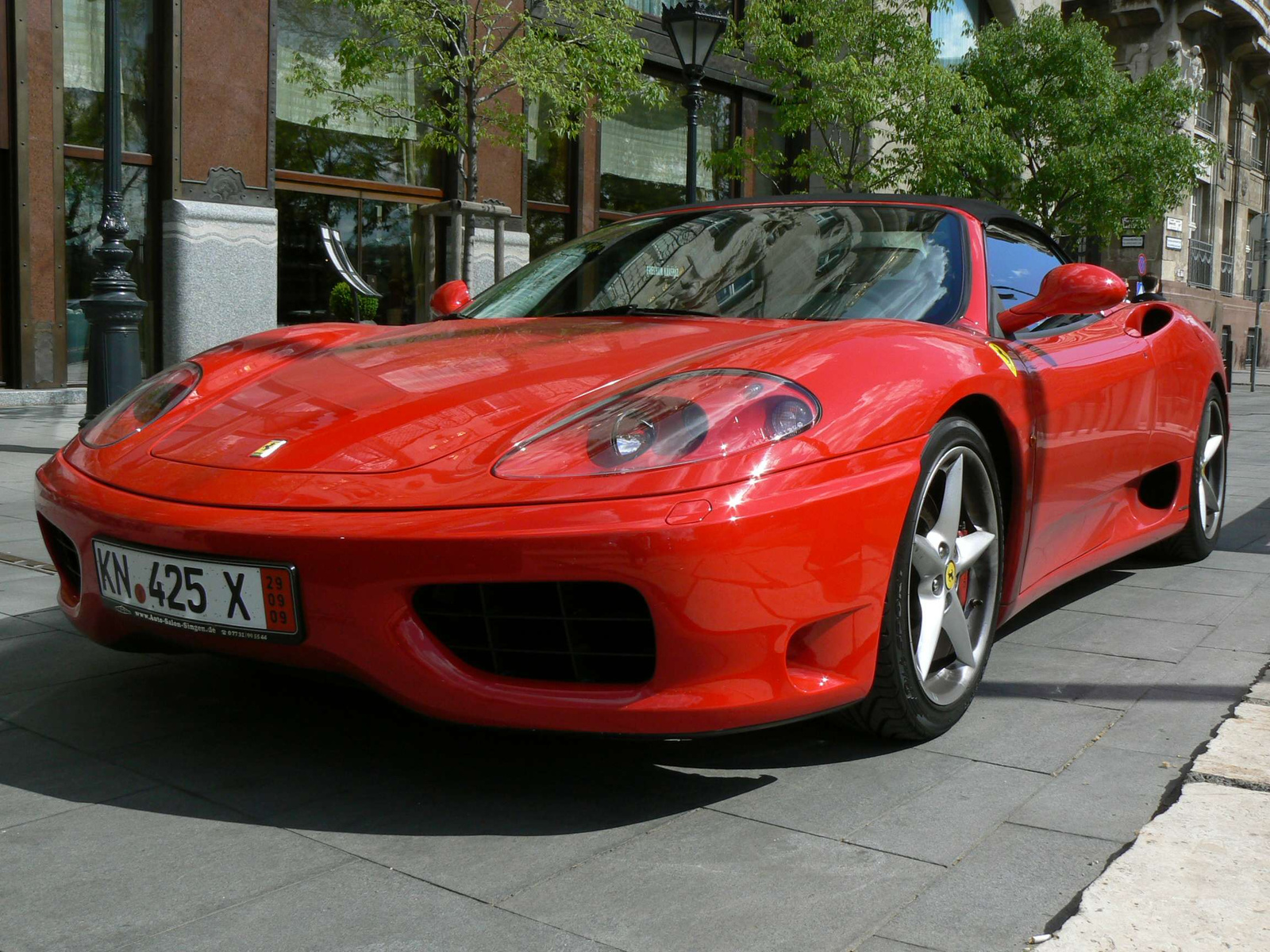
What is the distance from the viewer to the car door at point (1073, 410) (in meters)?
3.29

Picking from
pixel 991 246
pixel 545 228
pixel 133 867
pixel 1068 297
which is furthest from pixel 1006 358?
pixel 545 228

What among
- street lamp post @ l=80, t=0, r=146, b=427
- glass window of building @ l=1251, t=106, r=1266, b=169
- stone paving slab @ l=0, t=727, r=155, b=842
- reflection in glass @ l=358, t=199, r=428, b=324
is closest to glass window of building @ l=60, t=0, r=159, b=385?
reflection in glass @ l=358, t=199, r=428, b=324

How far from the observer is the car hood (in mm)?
2420

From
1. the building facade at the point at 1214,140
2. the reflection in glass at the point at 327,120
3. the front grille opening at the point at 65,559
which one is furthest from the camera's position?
the building facade at the point at 1214,140

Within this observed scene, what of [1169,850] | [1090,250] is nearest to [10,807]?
[1169,850]

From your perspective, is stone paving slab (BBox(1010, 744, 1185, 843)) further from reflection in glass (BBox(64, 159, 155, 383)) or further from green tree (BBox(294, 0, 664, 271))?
reflection in glass (BBox(64, 159, 155, 383))

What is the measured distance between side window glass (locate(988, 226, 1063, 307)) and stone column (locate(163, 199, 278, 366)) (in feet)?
31.4

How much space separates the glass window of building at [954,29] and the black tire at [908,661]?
20532 mm

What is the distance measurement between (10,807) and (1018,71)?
1876cm

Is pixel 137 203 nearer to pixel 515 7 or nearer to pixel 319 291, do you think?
pixel 319 291

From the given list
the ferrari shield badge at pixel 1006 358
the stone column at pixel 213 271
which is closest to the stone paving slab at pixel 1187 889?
the ferrari shield badge at pixel 1006 358

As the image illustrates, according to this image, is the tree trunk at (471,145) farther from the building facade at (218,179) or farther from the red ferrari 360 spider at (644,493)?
the red ferrari 360 spider at (644,493)

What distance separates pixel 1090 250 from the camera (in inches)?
1072

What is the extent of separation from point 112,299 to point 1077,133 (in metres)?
13.6
